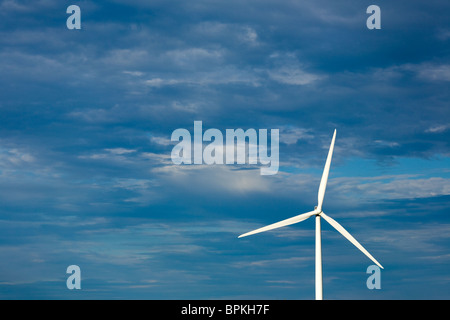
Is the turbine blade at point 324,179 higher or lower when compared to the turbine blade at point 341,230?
higher

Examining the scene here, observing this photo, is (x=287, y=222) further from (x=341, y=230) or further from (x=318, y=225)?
(x=341, y=230)

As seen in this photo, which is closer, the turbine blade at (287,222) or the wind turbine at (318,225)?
the wind turbine at (318,225)

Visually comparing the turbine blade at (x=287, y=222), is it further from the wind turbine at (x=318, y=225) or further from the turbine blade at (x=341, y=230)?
the turbine blade at (x=341, y=230)

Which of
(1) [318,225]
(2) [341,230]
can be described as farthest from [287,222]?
(2) [341,230]

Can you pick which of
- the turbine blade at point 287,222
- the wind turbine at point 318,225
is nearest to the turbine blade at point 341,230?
the wind turbine at point 318,225

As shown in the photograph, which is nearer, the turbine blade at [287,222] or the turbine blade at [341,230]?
the turbine blade at [341,230]

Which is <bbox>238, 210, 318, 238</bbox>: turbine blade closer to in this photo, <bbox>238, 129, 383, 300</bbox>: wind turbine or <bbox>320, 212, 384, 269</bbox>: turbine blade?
<bbox>238, 129, 383, 300</bbox>: wind turbine
